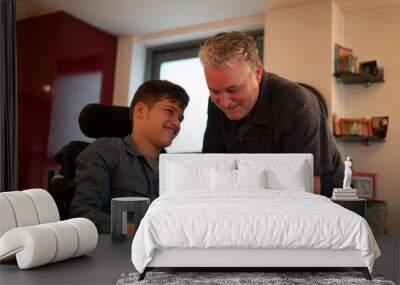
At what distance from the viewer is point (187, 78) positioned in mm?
6109

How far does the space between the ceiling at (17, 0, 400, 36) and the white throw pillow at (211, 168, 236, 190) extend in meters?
3.28

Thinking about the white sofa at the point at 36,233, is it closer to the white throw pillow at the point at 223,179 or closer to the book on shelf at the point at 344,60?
the white throw pillow at the point at 223,179

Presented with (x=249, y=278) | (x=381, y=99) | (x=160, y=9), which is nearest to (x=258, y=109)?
(x=249, y=278)

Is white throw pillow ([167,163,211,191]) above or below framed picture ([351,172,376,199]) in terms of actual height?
above

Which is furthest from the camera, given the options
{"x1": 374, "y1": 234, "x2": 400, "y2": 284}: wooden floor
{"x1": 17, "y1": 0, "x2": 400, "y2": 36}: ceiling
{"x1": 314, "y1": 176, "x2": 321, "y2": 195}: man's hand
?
{"x1": 17, "y1": 0, "x2": 400, "y2": 36}: ceiling

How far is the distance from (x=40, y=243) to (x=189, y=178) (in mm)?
860

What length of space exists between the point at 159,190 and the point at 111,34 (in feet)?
14.4

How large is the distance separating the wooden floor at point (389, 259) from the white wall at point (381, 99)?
2514 mm

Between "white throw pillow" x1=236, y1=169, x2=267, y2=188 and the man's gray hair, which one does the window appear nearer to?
the man's gray hair

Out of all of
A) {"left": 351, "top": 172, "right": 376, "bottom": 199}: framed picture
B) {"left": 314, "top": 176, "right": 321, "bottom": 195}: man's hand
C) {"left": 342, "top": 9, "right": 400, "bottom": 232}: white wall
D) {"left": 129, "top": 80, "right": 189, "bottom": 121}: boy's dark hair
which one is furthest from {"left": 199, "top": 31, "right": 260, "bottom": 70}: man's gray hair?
{"left": 342, "top": 9, "right": 400, "bottom": 232}: white wall

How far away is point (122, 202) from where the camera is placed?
1852mm

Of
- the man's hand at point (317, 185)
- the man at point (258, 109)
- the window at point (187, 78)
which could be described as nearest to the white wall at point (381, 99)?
the window at point (187, 78)

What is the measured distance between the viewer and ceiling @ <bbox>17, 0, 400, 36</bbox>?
4809 mm

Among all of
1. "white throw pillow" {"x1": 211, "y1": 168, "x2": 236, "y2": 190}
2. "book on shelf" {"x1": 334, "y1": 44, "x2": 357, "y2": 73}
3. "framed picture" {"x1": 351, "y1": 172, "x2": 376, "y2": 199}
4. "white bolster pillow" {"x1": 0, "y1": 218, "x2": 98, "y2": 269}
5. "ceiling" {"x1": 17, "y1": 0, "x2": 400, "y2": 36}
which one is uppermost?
Result: "ceiling" {"x1": 17, "y1": 0, "x2": 400, "y2": 36}
